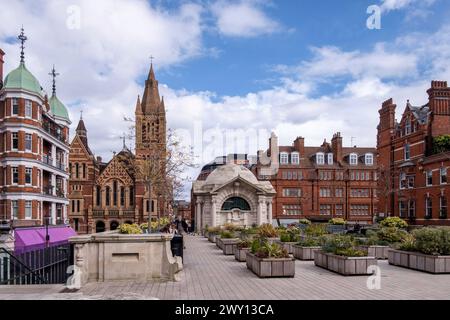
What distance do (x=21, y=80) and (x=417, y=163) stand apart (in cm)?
4263

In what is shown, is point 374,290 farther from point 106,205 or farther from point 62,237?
point 106,205

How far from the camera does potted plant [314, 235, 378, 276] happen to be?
1673 cm

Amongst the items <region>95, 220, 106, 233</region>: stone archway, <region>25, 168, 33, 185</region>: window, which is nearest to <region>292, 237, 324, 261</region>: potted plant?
<region>25, 168, 33, 185</region>: window

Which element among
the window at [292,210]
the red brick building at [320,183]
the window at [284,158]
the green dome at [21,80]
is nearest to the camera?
the green dome at [21,80]

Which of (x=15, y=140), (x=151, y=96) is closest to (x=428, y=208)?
(x=15, y=140)

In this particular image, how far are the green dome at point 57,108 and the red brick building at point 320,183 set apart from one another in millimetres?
35522

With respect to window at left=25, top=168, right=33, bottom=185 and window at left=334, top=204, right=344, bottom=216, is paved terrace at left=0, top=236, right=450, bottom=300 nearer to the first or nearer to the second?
window at left=25, top=168, right=33, bottom=185

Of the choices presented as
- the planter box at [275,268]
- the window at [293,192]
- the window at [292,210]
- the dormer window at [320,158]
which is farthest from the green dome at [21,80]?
the dormer window at [320,158]

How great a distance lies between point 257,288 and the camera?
14203mm

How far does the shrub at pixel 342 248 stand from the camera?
1748 cm

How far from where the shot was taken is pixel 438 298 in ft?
40.9

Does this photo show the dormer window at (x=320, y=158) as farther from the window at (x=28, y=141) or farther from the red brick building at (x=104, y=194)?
the window at (x=28, y=141)

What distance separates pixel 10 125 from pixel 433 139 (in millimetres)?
44196
